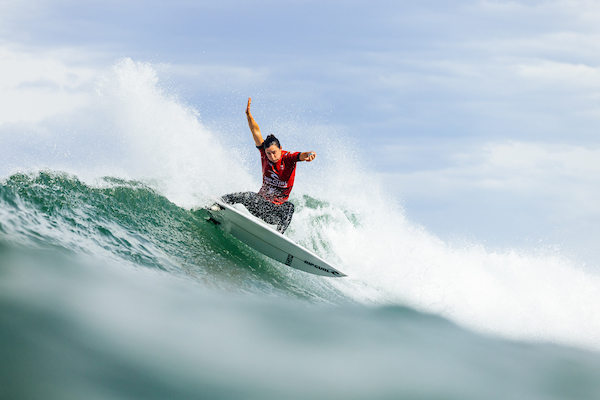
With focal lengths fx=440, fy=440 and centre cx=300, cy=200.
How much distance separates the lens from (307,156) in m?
6.68

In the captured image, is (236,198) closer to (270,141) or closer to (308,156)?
(270,141)

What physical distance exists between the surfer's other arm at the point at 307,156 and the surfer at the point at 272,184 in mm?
29

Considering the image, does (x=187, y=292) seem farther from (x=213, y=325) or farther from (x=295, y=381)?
(x=295, y=381)

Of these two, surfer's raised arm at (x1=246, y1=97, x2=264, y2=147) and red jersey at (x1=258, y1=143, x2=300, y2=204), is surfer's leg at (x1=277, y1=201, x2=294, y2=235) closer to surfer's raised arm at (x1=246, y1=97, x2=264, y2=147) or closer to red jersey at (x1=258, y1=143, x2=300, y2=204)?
red jersey at (x1=258, y1=143, x2=300, y2=204)

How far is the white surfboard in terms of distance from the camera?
22.1ft

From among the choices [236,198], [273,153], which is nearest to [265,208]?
[236,198]

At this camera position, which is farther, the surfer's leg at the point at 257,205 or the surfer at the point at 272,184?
the surfer's leg at the point at 257,205

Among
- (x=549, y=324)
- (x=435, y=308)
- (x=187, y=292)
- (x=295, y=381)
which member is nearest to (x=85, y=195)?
(x=187, y=292)

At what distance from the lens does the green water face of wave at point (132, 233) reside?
5.45 m

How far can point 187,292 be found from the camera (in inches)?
207

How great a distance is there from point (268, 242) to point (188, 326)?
2752 mm

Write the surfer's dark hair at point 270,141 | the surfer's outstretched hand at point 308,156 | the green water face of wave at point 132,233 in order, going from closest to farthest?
the green water face of wave at point 132,233 → the surfer's outstretched hand at point 308,156 → the surfer's dark hair at point 270,141

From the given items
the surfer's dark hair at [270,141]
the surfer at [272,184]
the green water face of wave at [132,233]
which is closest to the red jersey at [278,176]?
the surfer at [272,184]

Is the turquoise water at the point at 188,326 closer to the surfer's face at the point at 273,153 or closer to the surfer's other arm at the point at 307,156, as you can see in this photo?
the surfer's face at the point at 273,153
